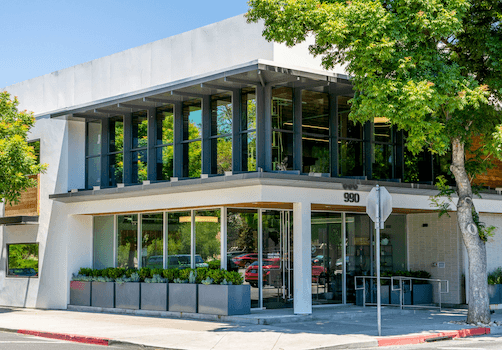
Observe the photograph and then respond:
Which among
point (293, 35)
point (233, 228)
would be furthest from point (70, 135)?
point (293, 35)

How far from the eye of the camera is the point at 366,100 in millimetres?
14602

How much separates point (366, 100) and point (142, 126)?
959 centimetres

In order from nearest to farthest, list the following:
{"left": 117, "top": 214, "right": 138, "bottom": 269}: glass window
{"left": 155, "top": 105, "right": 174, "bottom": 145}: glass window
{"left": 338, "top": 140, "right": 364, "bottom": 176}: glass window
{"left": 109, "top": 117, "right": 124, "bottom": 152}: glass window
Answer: {"left": 338, "top": 140, "right": 364, "bottom": 176}: glass window < {"left": 155, "top": 105, "right": 174, "bottom": 145}: glass window < {"left": 117, "top": 214, "right": 138, "bottom": 269}: glass window < {"left": 109, "top": 117, "right": 124, "bottom": 152}: glass window

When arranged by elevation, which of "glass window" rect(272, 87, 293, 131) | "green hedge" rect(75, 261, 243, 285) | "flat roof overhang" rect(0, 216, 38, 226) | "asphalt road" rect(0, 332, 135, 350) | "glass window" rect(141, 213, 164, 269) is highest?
"glass window" rect(272, 87, 293, 131)

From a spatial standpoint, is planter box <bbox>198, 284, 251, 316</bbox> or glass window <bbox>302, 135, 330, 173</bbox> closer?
planter box <bbox>198, 284, 251, 316</bbox>

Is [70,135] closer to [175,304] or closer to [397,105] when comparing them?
[175,304]

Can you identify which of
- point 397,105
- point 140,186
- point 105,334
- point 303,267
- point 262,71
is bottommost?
point 105,334

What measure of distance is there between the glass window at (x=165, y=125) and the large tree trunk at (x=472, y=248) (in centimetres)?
886

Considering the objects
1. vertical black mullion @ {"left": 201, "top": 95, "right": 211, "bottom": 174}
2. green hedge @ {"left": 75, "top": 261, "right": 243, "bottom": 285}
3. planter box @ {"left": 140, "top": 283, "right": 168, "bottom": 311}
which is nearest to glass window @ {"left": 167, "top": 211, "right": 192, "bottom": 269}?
green hedge @ {"left": 75, "top": 261, "right": 243, "bottom": 285}

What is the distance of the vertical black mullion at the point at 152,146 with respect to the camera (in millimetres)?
20844

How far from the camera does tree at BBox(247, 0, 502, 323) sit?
14211 millimetres

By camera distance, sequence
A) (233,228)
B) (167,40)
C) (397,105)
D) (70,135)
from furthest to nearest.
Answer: (70,135), (167,40), (233,228), (397,105)

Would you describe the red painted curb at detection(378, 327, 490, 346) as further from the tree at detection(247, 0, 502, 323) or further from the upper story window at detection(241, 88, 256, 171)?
the upper story window at detection(241, 88, 256, 171)

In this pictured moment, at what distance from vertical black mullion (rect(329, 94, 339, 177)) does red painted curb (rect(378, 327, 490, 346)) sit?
6.07 meters
